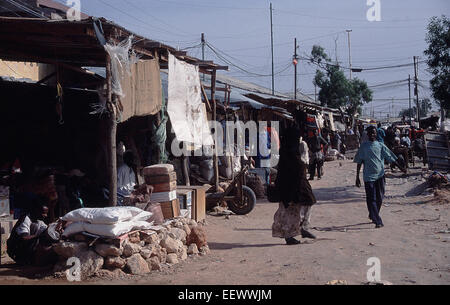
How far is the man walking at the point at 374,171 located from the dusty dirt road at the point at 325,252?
0.40 metres

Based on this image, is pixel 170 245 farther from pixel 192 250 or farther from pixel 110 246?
pixel 110 246

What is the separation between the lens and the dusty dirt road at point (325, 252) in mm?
5715

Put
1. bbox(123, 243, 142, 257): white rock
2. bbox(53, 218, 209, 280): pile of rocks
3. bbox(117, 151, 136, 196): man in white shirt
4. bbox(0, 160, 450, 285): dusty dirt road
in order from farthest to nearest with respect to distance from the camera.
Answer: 1. bbox(117, 151, 136, 196): man in white shirt
2. bbox(123, 243, 142, 257): white rock
3. bbox(53, 218, 209, 280): pile of rocks
4. bbox(0, 160, 450, 285): dusty dirt road

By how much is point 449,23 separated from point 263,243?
10834 mm

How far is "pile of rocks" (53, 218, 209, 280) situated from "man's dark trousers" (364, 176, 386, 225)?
13.2ft

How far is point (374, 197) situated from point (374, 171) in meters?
0.49

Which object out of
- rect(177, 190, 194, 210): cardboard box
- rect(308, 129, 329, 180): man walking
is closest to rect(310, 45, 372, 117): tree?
rect(308, 129, 329, 180): man walking

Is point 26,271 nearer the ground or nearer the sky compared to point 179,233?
nearer the ground

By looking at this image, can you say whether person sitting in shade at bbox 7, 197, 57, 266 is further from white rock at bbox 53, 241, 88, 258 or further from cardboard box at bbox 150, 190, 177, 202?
cardboard box at bbox 150, 190, 177, 202

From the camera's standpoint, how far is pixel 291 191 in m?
7.62

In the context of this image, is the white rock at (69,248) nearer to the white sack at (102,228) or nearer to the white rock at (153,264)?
the white sack at (102,228)

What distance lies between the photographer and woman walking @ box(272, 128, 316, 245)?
7.63 metres

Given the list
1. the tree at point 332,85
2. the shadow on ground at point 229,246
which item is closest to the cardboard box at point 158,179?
the shadow on ground at point 229,246

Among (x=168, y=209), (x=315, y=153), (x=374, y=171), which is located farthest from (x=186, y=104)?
(x=315, y=153)
